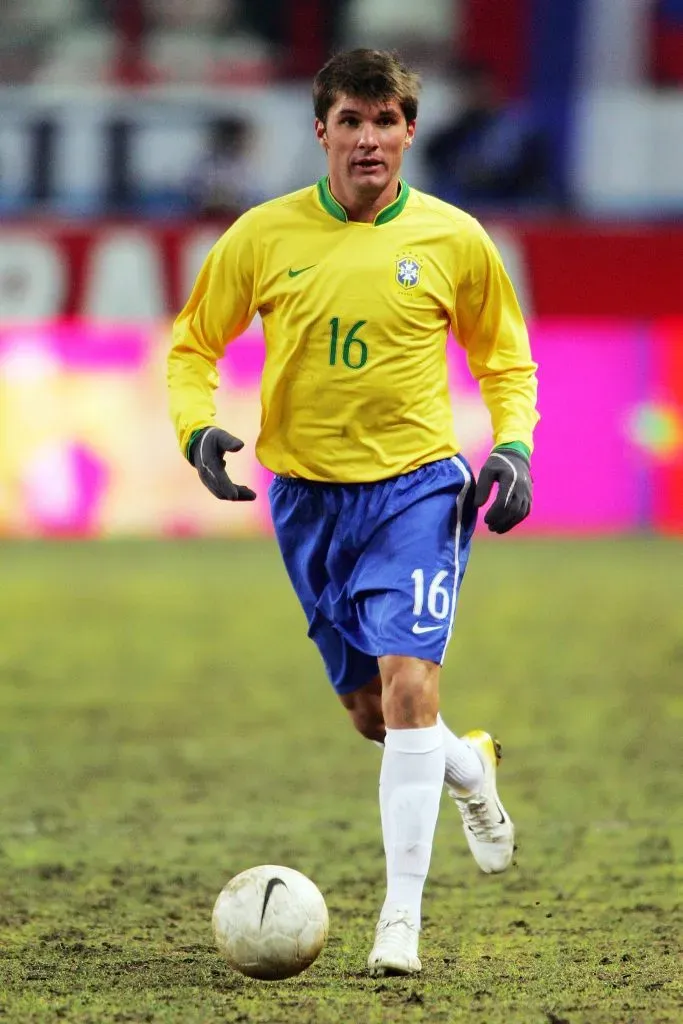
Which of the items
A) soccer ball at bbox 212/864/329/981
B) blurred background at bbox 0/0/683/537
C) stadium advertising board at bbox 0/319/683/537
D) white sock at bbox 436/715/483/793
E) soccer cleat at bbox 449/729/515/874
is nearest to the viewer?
soccer ball at bbox 212/864/329/981

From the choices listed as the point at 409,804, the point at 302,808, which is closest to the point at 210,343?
the point at 409,804

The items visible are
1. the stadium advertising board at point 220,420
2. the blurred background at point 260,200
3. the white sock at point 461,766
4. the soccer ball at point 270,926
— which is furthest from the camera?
the blurred background at point 260,200

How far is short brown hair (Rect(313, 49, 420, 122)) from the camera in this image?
4445 mm

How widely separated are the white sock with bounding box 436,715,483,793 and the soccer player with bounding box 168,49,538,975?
364 millimetres

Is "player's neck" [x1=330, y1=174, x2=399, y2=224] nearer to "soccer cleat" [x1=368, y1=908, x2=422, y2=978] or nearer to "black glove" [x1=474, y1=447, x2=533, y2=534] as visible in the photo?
"black glove" [x1=474, y1=447, x2=533, y2=534]

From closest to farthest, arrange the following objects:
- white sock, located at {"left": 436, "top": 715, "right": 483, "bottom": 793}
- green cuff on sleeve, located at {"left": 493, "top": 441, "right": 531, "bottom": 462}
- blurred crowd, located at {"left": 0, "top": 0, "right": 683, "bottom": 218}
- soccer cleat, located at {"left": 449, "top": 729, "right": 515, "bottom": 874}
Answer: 1. green cuff on sleeve, located at {"left": 493, "top": 441, "right": 531, "bottom": 462}
2. white sock, located at {"left": 436, "top": 715, "right": 483, "bottom": 793}
3. soccer cleat, located at {"left": 449, "top": 729, "right": 515, "bottom": 874}
4. blurred crowd, located at {"left": 0, "top": 0, "right": 683, "bottom": 218}

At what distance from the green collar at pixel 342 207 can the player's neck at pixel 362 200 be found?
11mm

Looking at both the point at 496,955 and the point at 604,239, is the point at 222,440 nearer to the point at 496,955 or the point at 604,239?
the point at 496,955

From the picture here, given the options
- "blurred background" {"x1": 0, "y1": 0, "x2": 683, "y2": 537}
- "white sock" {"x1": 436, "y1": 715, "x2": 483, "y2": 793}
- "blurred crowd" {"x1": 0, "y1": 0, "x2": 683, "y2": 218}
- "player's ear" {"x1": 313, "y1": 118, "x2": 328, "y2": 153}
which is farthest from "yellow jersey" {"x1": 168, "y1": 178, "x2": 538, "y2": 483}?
"blurred crowd" {"x1": 0, "y1": 0, "x2": 683, "y2": 218}

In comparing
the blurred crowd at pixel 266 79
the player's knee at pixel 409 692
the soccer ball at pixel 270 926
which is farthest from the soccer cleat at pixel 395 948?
the blurred crowd at pixel 266 79

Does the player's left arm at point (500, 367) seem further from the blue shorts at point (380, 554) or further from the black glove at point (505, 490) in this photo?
the blue shorts at point (380, 554)

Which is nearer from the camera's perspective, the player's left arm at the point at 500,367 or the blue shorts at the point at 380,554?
the blue shorts at the point at 380,554

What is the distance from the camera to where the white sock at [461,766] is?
16.2 ft

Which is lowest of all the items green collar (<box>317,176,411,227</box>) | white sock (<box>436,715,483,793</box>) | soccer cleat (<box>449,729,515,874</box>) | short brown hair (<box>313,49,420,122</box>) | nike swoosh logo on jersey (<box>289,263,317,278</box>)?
soccer cleat (<box>449,729,515,874</box>)
